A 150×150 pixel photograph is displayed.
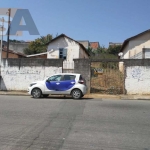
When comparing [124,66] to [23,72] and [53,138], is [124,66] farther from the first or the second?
[53,138]

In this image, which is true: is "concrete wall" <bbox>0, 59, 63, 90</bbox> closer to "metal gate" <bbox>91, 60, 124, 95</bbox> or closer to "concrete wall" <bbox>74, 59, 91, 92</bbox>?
"concrete wall" <bbox>74, 59, 91, 92</bbox>

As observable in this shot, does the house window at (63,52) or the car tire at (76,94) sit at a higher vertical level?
the house window at (63,52)

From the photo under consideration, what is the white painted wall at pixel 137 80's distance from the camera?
1609 cm

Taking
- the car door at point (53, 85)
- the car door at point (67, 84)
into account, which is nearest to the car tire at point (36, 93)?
the car door at point (53, 85)

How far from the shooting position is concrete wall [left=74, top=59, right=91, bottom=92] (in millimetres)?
16797

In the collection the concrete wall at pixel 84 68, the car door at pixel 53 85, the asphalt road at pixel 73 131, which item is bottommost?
the asphalt road at pixel 73 131

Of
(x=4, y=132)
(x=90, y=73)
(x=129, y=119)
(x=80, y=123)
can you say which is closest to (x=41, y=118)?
(x=80, y=123)

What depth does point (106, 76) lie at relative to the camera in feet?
57.4

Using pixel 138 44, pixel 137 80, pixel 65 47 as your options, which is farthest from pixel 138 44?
pixel 137 80

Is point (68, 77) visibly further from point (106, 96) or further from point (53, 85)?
point (106, 96)

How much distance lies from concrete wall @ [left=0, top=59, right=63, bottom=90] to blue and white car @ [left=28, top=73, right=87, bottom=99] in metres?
3.34

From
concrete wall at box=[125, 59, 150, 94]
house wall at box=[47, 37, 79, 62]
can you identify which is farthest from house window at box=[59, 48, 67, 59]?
concrete wall at box=[125, 59, 150, 94]

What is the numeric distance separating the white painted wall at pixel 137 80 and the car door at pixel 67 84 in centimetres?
491

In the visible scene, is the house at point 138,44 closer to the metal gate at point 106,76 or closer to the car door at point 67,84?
the metal gate at point 106,76
